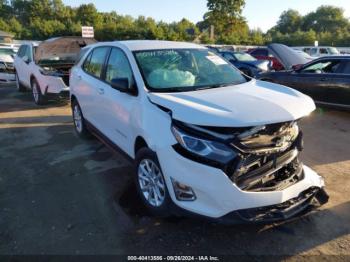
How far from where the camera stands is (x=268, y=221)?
2898 mm

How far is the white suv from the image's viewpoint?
2834 millimetres

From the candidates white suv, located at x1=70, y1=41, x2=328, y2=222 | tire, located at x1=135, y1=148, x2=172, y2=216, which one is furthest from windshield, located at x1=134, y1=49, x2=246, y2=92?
tire, located at x1=135, y1=148, x2=172, y2=216

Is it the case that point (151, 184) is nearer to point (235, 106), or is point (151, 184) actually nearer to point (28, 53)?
point (235, 106)

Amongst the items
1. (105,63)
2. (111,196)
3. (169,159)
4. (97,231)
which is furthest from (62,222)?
(105,63)

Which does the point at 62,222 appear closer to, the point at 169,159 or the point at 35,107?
the point at 169,159

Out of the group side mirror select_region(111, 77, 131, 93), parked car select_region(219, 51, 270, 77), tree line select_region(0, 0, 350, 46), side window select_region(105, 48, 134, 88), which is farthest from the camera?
tree line select_region(0, 0, 350, 46)

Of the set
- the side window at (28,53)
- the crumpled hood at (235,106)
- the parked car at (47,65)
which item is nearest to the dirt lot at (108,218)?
the crumpled hood at (235,106)

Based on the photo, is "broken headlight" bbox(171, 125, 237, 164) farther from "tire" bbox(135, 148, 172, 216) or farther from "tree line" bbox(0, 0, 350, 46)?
"tree line" bbox(0, 0, 350, 46)

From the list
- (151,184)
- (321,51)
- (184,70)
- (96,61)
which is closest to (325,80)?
(184,70)

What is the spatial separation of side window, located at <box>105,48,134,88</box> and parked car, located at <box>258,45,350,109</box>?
555 centimetres

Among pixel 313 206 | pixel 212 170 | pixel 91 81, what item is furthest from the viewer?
pixel 91 81

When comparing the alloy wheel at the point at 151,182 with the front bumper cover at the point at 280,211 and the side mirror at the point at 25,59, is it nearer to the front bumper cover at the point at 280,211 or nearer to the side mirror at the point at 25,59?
the front bumper cover at the point at 280,211

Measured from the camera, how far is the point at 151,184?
11.6ft

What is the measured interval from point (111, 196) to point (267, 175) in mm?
1907
